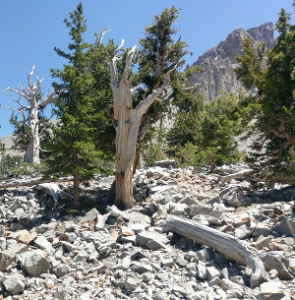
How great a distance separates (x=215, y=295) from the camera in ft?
14.8

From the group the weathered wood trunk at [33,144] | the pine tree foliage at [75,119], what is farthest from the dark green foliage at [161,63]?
the weathered wood trunk at [33,144]

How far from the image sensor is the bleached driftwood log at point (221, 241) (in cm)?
480

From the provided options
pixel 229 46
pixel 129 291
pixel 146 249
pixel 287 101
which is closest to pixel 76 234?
pixel 146 249

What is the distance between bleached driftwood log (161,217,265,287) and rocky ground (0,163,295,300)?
127mm

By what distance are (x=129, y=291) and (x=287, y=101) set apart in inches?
307

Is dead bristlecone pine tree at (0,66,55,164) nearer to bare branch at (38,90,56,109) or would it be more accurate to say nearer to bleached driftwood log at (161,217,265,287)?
bare branch at (38,90,56,109)

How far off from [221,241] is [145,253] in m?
1.47

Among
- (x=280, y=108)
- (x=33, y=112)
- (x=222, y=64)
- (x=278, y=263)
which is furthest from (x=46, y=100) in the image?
(x=222, y=64)

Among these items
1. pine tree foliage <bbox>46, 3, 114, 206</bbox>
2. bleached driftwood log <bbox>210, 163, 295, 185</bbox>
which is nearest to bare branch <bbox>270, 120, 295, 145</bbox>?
bleached driftwood log <bbox>210, 163, 295, 185</bbox>

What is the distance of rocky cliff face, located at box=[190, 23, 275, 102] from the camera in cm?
9225

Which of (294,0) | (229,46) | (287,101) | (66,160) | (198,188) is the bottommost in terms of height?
(198,188)

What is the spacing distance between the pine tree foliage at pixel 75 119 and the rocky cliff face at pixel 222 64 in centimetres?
5948

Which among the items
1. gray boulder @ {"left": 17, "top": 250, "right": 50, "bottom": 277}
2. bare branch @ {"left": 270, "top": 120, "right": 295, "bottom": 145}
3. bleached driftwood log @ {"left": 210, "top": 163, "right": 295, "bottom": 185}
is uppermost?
bare branch @ {"left": 270, "top": 120, "right": 295, "bottom": 145}

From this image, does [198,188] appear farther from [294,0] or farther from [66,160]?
[294,0]
